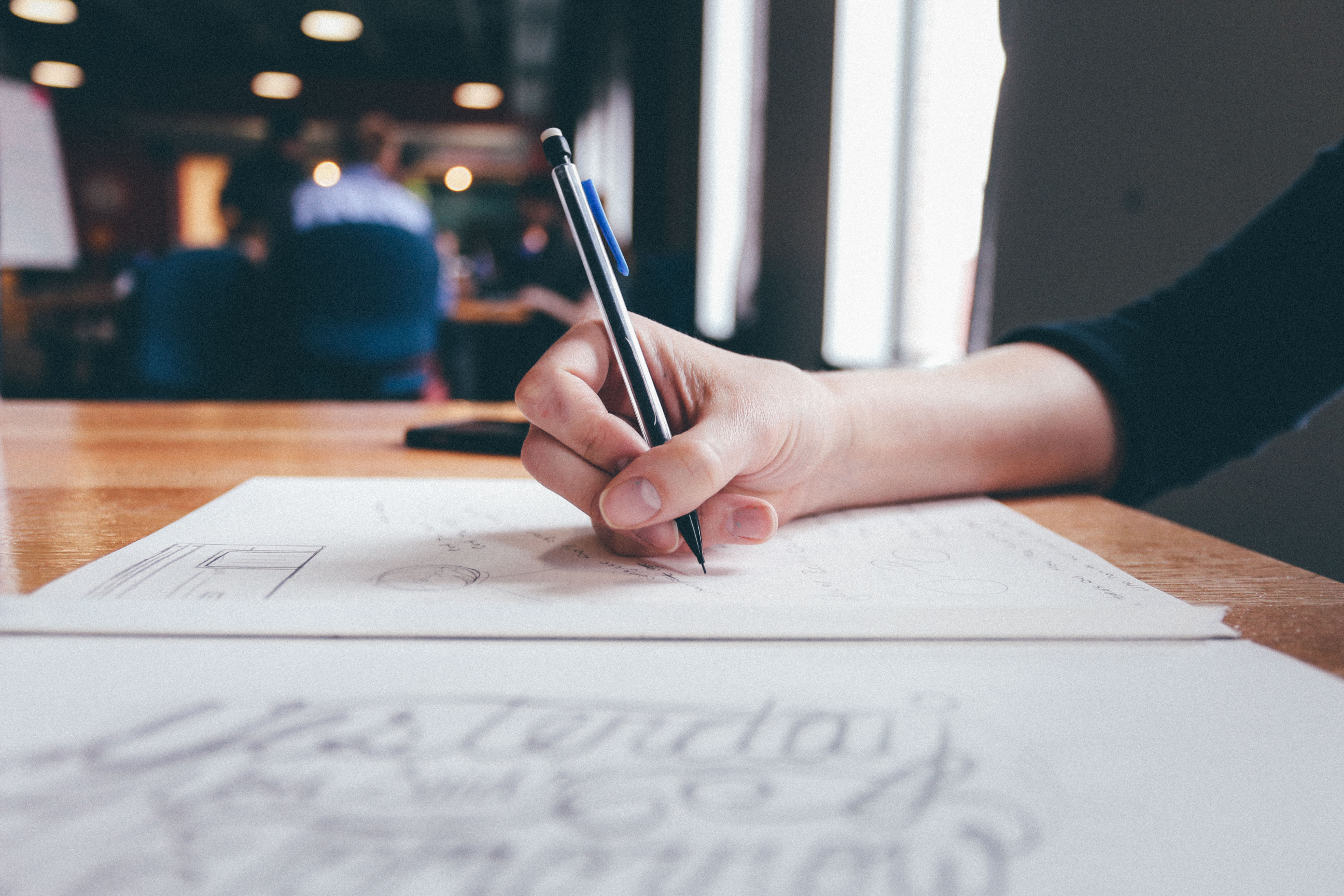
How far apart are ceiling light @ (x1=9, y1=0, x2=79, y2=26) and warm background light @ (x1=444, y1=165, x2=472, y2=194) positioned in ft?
13.3

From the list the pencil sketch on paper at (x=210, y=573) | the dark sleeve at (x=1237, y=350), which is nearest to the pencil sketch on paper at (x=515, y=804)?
the pencil sketch on paper at (x=210, y=573)

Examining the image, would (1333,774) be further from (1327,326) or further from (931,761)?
(1327,326)

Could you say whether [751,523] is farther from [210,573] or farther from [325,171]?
[325,171]

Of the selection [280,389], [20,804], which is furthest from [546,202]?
[20,804]

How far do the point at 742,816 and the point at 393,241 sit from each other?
6.41 feet

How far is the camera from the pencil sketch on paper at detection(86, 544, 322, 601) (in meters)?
0.32

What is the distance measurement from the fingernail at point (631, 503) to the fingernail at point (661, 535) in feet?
0.08

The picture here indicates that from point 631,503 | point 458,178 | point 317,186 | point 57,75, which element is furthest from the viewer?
point 458,178

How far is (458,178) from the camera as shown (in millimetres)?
9750

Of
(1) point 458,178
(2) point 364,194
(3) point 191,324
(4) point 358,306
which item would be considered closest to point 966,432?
(4) point 358,306

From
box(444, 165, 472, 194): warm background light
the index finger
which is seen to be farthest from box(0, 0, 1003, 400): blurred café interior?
box(444, 165, 472, 194): warm background light

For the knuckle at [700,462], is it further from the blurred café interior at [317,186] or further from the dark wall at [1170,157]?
the blurred café interior at [317,186]

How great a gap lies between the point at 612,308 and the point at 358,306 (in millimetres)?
1758

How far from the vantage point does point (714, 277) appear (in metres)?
3.37
